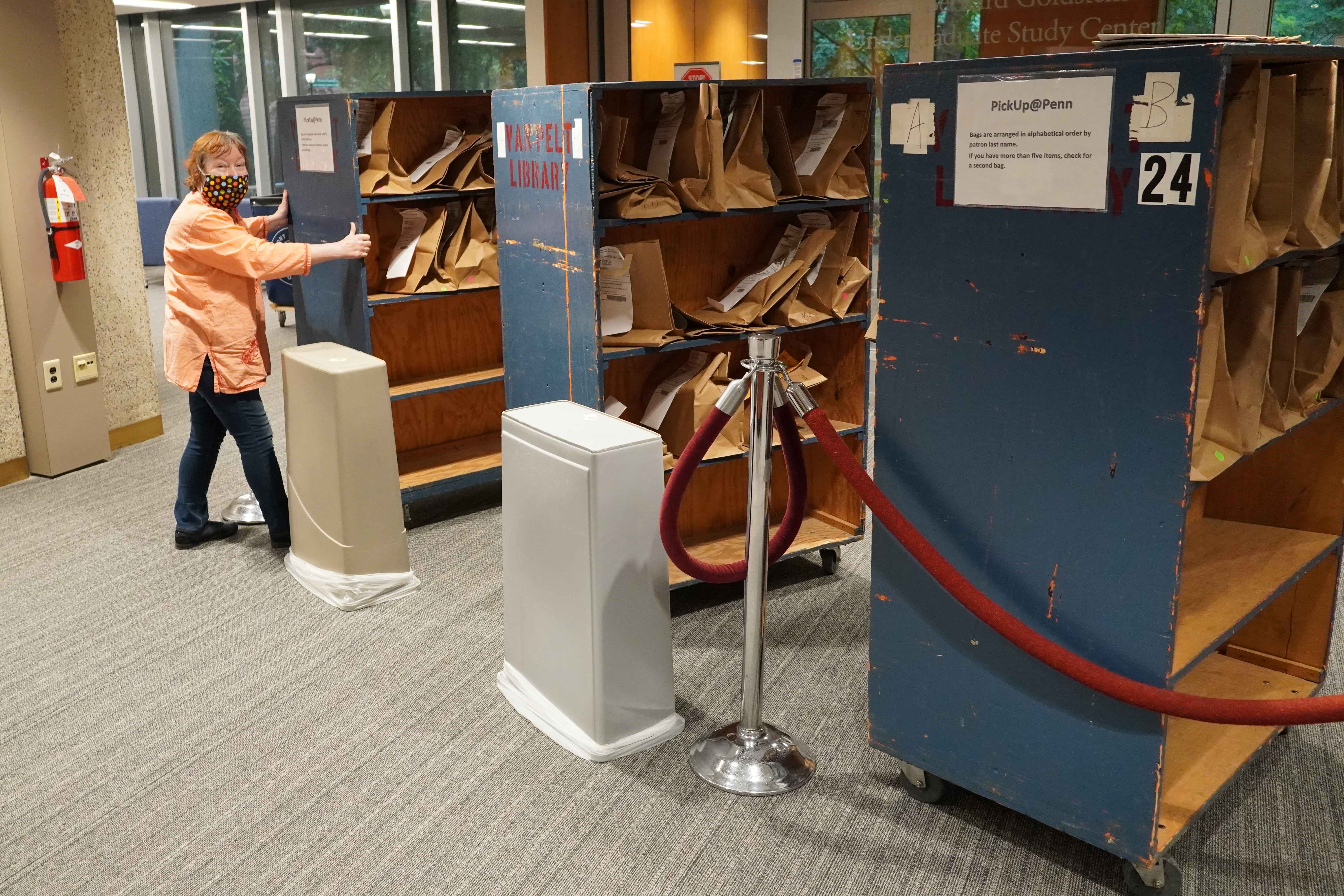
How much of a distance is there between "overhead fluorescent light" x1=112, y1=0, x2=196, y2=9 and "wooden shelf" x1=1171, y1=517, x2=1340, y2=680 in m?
11.8

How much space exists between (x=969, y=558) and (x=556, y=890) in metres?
1.10

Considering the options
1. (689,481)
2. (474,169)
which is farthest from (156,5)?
(689,481)

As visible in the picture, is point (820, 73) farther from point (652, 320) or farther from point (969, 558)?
point (969, 558)

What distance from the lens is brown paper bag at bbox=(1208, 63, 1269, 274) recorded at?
191 centimetres

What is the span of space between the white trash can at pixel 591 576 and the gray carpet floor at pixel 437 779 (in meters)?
0.10

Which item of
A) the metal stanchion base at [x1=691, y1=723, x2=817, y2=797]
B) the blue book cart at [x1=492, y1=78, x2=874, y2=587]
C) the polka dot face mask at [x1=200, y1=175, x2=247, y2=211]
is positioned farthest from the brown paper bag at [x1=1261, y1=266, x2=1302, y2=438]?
the polka dot face mask at [x1=200, y1=175, x2=247, y2=211]

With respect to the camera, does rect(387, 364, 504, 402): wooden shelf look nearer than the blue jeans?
No

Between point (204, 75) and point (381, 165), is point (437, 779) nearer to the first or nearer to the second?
point (381, 165)

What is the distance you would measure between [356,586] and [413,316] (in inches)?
53.0

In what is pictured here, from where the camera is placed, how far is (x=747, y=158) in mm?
3506

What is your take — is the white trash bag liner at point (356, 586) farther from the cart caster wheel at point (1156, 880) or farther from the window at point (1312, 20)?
the window at point (1312, 20)

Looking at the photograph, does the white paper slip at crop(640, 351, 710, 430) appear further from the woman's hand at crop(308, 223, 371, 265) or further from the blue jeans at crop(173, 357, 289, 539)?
the blue jeans at crop(173, 357, 289, 539)

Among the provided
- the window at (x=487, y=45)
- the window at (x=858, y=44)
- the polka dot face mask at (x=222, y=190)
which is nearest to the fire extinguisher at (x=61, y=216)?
the polka dot face mask at (x=222, y=190)

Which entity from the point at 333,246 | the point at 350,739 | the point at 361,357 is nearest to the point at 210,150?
the point at 333,246
